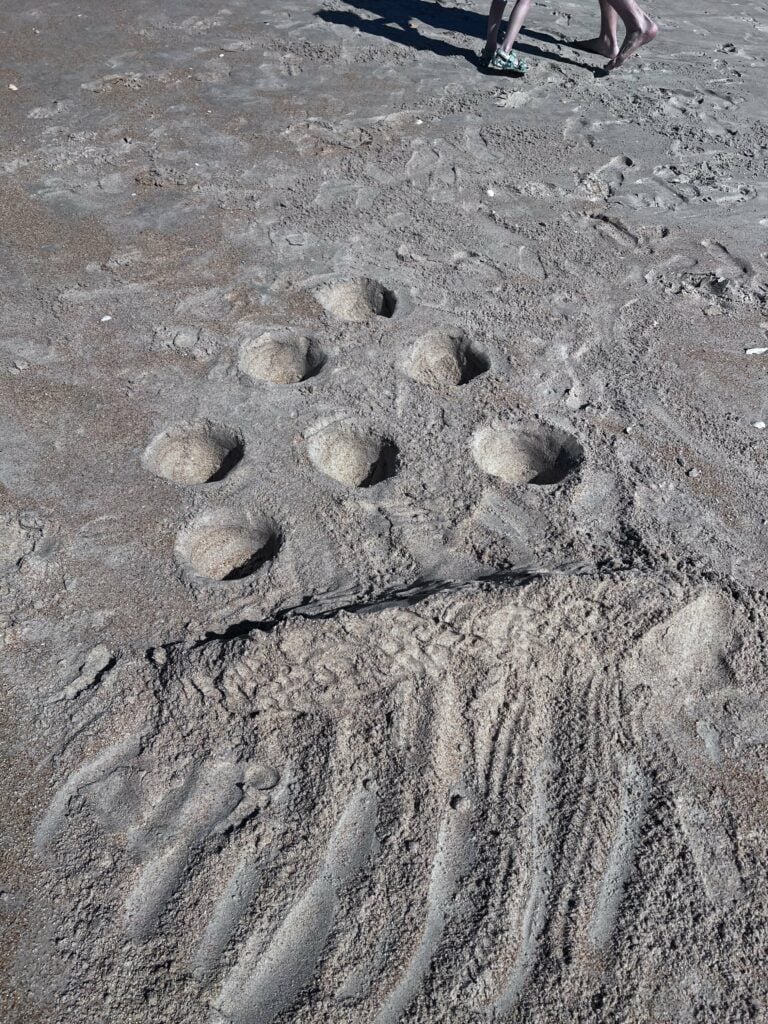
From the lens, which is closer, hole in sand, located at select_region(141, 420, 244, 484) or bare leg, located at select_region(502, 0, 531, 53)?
hole in sand, located at select_region(141, 420, 244, 484)

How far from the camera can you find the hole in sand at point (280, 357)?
11.3 ft

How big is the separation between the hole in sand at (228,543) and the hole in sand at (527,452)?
0.87 m

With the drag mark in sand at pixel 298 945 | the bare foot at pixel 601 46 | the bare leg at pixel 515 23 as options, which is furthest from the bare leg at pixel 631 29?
the drag mark in sand at pixel 298 945

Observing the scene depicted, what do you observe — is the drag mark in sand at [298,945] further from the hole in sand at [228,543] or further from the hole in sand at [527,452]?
the hole in sand at [527,452]

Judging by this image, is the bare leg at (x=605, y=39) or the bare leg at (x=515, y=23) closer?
the bare leg at (x=515, y=23)

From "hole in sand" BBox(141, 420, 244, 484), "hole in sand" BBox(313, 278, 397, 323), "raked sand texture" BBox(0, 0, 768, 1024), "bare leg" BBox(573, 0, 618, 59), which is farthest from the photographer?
"bare leg" BBox(573, 0, 618, 59)

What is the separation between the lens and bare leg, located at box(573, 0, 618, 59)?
5.88 m

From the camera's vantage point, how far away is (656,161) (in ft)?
16.5

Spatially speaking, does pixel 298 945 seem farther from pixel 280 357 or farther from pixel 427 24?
pixel 427 24

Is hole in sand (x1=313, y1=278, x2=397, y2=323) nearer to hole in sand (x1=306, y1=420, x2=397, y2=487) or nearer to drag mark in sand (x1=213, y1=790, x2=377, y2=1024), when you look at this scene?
hole in sand (x1=306, y1=420, x2=397, y2=487)

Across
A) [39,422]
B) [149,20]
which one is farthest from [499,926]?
[149,20]

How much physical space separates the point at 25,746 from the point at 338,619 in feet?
2.96

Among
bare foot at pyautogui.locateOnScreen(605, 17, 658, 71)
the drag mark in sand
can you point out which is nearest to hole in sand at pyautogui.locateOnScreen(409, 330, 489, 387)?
the drag mark in sand

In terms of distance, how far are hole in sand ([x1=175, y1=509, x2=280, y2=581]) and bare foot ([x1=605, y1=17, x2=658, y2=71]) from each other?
4946 millimetres
